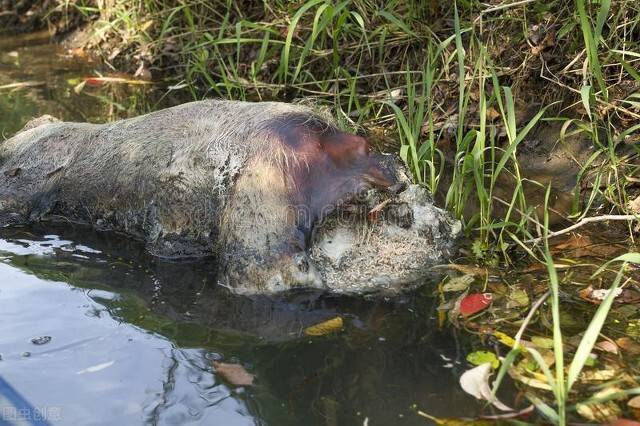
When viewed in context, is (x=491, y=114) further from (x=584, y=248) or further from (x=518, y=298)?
(x=518, y=298)

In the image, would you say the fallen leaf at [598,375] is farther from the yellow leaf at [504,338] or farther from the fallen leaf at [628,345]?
the yellow leaf at [504,338]

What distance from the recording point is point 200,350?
117 inches

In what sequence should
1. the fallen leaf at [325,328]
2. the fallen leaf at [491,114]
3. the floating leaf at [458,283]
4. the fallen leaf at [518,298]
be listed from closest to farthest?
the fallen leaf at [325,328] → the fallen leaf at [518,298] → the floating leaf at [458,283] → the fallen leaf at [491,114]

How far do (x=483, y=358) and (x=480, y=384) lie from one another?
201 mm

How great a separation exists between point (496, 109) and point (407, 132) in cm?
117

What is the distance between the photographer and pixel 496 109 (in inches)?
187

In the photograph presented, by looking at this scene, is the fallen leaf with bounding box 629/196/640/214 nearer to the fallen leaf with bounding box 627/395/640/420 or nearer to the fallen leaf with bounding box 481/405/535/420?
the fallen leaf with bounding box 627/395/640/420

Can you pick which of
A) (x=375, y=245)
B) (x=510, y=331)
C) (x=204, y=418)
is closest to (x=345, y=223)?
(x=375, y=245)

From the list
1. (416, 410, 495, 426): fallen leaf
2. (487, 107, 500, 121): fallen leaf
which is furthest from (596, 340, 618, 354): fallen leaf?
(487, 107, 500, 121): fallen leaf

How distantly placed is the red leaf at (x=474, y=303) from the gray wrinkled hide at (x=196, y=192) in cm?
33

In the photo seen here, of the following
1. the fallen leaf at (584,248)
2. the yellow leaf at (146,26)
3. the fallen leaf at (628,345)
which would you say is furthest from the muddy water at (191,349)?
the yellow leaf at (146,26)

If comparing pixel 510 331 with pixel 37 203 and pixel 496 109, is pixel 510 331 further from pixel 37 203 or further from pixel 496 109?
pixel 37 203

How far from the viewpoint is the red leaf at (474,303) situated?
10.2 feet

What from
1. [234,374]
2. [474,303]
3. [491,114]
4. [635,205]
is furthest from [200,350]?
[491,114]
